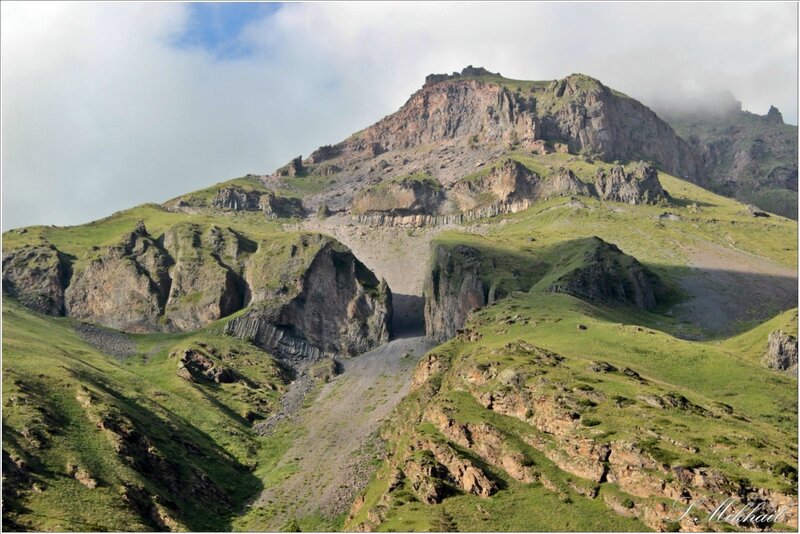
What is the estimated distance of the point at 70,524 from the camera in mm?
126625

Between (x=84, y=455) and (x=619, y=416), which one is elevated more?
(x=619, y=416)

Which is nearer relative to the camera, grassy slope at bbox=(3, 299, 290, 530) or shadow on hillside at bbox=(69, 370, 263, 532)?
grassy slope at bbox=(3, 299, 290, 530)

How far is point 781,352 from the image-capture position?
185000 mm

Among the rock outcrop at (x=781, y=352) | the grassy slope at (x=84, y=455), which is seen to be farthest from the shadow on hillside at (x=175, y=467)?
the rock outcrop at (x=781, y=352)

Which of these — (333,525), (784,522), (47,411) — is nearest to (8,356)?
(47,411)

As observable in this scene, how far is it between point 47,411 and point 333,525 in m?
60.8

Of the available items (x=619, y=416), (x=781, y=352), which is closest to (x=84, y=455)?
(x=619, y=416)

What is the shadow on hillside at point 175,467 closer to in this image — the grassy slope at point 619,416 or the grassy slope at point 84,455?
the grassy slope at point 84,455

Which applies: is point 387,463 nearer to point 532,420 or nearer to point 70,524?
point 532,420

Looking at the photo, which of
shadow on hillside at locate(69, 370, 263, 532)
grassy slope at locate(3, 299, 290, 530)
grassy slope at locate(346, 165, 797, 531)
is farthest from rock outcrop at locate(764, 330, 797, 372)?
grassy slope at locate(3, 299, 290, 530)

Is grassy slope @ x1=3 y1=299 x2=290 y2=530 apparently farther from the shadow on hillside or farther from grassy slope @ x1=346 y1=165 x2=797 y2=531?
grassy slope @ x1=346 y1=165 x2=797 y2=531

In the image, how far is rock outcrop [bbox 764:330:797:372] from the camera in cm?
18200

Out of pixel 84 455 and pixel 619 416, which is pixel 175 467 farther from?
pixel 619 416

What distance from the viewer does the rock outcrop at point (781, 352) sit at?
7165 inches
